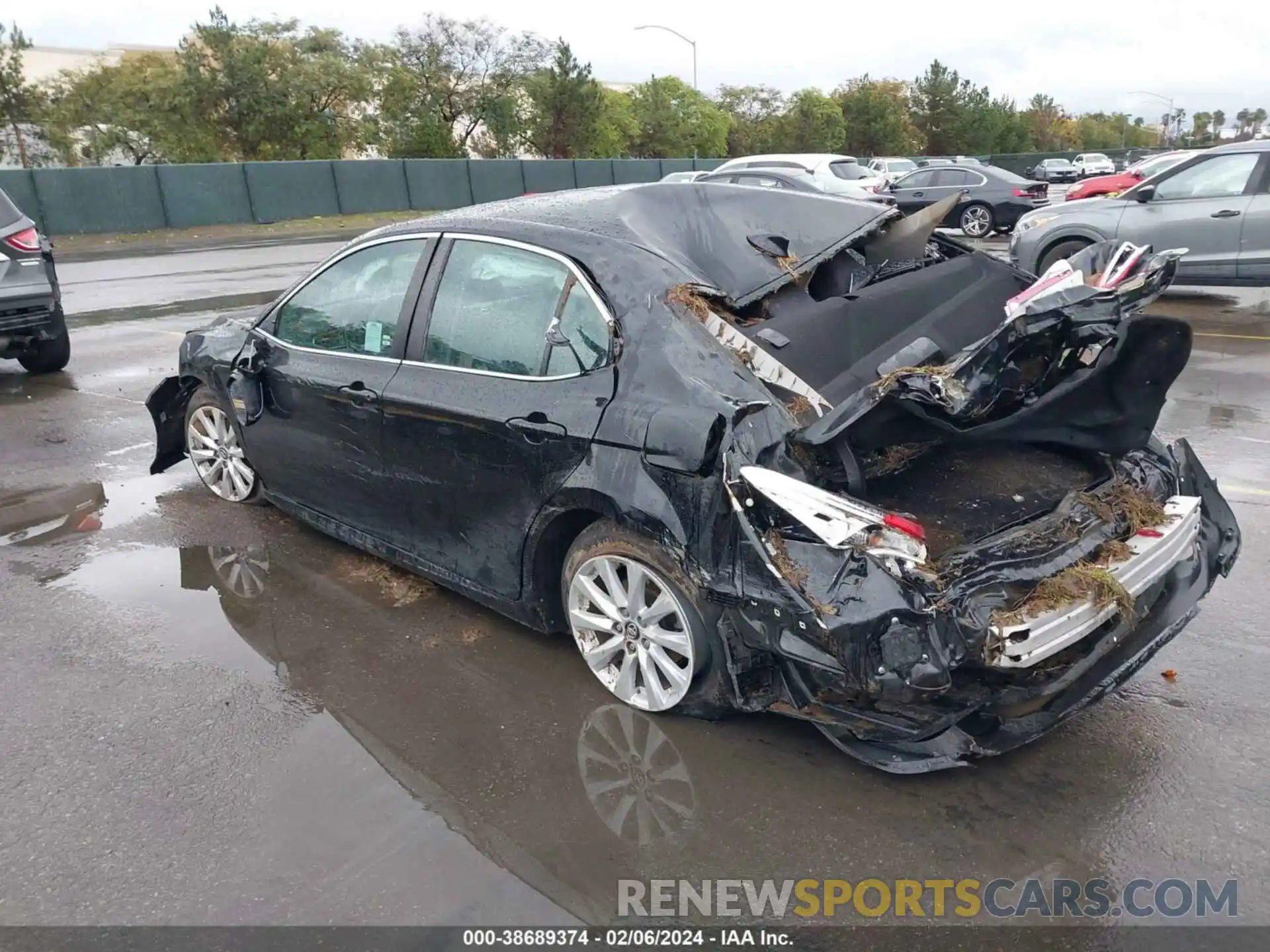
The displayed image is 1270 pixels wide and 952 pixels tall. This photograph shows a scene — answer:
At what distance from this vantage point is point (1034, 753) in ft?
10.7

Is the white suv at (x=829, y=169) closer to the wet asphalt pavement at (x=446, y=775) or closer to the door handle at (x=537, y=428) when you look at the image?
the wet asphalt pavement at (x=446, y=775)

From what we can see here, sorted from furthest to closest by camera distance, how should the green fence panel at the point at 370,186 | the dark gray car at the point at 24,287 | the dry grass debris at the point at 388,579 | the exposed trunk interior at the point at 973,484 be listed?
the green fence panel at the point at 370,186
the dark gray car at the point at 24,287
the dry grass debris at the point at 388,579
the exposed trunk interior at the point at 973,484

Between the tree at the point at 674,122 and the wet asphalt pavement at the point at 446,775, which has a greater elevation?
the tree at the point at 674,122

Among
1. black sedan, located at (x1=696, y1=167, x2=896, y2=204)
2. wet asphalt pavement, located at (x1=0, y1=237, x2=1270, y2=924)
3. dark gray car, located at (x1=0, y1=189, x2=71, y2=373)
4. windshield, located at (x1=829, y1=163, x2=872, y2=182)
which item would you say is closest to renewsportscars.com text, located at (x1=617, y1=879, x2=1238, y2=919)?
wet asphalt pavement, located at (x1=0, y1=237, x2=1270, y2=924)

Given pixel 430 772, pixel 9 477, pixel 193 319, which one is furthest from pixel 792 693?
pixel 193 319

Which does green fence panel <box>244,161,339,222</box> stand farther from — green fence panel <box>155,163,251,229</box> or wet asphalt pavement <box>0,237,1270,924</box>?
wet asphalt pavement <box>0,237,1270,924</box>

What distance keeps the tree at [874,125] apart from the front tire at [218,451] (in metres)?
61.2

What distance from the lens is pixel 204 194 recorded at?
29531mm

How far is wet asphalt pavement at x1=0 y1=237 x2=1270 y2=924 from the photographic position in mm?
2795

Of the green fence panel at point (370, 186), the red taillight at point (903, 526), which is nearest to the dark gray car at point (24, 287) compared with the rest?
the red taillight at point (903, 526)

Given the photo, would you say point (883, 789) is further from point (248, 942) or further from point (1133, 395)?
point (248, 942)

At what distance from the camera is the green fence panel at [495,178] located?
36406 mm

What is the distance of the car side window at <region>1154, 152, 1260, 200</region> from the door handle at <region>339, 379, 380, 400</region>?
1007 centimetres

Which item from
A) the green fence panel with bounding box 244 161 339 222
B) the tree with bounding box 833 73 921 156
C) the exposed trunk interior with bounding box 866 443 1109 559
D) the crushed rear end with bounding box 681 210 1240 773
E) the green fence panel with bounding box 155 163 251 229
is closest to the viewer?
the crushed rear end with bounding box 681 210 1240 773
